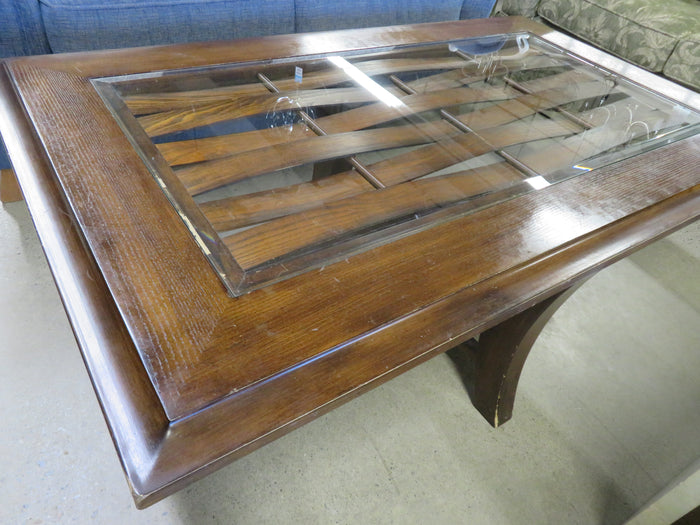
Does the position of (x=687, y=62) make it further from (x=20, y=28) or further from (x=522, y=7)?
(x=20, y=28)

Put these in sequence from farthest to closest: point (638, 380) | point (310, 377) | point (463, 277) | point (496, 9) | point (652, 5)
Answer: point (496, 9) → point (652, 5) → point (638, 380) → point (463, 277) → point (310, 377)

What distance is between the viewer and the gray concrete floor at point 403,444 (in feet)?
2.26

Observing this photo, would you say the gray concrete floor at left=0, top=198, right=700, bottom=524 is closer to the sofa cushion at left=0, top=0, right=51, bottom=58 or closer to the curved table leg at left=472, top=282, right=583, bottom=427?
the curved table leg at left=472, top=282, right=583, bottom=427

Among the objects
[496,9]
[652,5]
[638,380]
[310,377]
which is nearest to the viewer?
[310,377]

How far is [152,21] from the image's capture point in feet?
3.19

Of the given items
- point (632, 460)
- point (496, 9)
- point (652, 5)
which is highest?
point (652, 5)

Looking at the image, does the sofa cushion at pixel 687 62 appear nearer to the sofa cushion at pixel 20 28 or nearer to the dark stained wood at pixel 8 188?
the sofa cushion at pixel 20 28

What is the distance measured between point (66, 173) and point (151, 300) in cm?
19

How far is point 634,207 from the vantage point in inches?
24.5

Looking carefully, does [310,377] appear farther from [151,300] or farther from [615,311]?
[615,311]

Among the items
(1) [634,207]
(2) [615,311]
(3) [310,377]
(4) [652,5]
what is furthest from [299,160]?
(4) [652,5]

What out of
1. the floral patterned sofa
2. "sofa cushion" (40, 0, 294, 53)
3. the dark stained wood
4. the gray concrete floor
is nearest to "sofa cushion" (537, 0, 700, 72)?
the floral patterned sofa

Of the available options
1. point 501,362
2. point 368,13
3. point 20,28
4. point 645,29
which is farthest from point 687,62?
point 20,28

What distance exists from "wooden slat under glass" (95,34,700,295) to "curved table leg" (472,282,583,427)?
227mm
